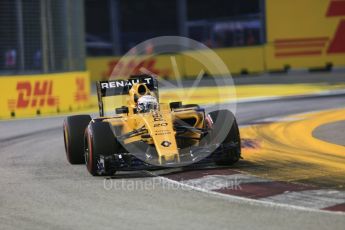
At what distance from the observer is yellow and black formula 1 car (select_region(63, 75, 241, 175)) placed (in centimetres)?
977

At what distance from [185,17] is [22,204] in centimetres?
3194

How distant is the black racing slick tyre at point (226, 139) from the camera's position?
10070 mm

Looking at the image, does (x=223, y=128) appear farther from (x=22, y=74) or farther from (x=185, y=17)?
(x=185, y=17)

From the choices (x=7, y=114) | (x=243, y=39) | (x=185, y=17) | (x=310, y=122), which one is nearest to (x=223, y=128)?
(x=310, y=122)

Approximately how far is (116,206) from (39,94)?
45.7ft

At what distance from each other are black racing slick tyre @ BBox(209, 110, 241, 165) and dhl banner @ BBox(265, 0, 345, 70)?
22940 mm

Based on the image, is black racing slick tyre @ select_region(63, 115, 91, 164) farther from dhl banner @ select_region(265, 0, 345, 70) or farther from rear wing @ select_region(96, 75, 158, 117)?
dhl banner @ select_region(265, 0, 345, 70)

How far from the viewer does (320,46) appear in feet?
107

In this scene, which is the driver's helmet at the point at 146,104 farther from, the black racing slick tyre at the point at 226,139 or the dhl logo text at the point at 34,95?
the dhl logo text at the point at 34,95

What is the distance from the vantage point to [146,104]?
34.4 feet

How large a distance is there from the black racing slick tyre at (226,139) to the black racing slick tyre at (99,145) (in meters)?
1.36

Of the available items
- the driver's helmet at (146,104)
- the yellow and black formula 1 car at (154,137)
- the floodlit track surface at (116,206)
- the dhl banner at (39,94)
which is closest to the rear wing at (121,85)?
the yellow and black formula 1 car at (154,137)

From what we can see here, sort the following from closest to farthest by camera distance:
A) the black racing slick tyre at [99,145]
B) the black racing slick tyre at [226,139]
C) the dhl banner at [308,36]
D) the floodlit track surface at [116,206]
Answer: the floodlit track surface at [116,206]
the black racing slick tyre at [99,145]
the black racing slick tyre at [226,139]
the dhl banner at [308,36]

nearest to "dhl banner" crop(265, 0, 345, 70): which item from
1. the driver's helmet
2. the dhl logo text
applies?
the dhl logo text
